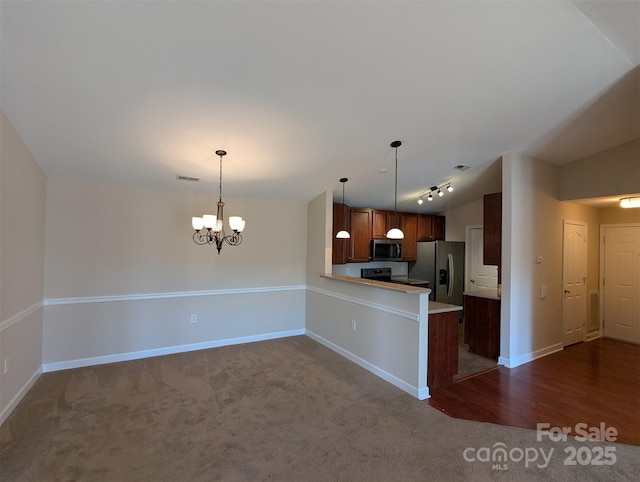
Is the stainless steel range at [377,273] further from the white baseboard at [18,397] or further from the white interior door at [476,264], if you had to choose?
the white baseboard at [18,397]

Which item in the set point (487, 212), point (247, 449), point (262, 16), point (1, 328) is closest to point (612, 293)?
point (487, 212)

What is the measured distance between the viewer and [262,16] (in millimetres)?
1830

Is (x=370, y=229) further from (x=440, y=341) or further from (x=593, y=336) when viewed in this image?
(x=593, y=336)

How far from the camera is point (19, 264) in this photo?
2902 millimetres

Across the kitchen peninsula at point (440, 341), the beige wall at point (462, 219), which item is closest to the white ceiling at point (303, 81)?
the kitchen peninsula at point (440, 341)

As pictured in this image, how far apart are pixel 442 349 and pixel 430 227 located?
3.90 metres

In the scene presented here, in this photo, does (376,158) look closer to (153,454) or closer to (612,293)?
(153,454)

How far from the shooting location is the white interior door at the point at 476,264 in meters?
6.13

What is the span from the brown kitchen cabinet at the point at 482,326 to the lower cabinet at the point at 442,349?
3.61ft

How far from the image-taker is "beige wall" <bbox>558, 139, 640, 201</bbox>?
153 inches

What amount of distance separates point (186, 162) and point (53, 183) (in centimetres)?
172

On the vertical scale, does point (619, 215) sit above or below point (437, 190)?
below

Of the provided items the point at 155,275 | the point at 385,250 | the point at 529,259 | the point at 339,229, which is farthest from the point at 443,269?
the point at 155,275

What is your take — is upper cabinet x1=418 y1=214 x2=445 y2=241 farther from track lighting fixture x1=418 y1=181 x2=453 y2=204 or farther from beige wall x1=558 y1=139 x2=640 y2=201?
beige wall x1=558 y1=139 x2=640 y2=201
